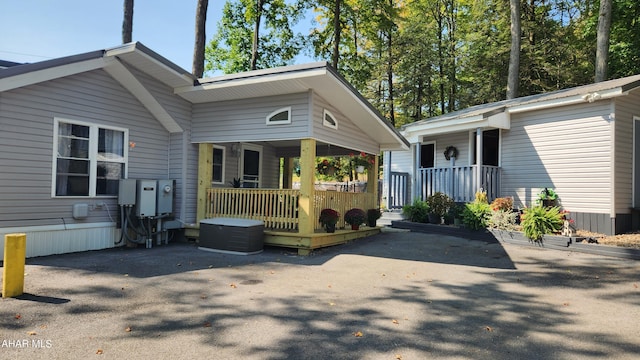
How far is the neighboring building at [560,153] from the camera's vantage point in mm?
8969

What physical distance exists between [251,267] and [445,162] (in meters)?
8.60

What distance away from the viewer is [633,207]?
30.2 ft

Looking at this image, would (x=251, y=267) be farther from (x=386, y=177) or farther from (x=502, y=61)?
(x=502, y=61)

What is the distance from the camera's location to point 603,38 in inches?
555

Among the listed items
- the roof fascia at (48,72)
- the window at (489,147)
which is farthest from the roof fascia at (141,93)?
the window at (489,147)

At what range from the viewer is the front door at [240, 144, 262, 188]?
11369 mm

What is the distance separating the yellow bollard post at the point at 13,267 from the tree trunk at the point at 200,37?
9694 millimetres

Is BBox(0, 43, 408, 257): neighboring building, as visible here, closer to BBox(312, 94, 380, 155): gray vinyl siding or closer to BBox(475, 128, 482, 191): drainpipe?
BBox(312, 94, 380, 155): gray vinyl siding

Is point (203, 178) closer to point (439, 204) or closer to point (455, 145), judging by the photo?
point (439, 204)

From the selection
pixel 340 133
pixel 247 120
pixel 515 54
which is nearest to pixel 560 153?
pixel 340 133

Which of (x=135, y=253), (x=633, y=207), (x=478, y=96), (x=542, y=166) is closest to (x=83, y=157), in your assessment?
(x=135, y=253)

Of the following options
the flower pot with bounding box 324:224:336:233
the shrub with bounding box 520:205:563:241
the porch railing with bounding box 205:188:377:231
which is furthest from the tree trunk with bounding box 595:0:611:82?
the flower pot with bounding box 324:224:336:233

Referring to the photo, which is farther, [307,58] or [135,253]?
[307,58]

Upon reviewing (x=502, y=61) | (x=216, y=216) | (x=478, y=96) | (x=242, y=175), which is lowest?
(x=216, y=216)
